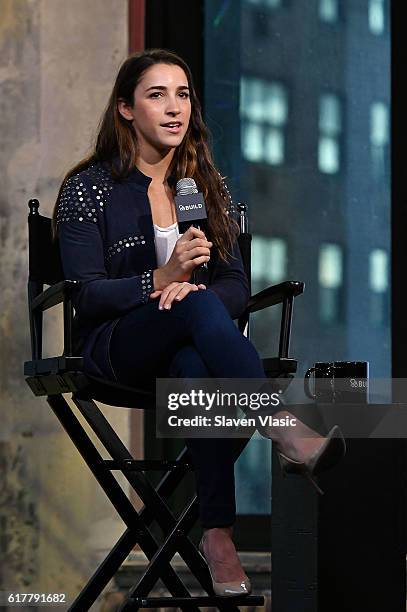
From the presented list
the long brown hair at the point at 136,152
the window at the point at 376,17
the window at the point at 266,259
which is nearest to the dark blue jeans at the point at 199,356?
the long brown hair at the point at 136,152

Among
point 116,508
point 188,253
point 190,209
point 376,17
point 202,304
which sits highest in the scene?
point 376,17

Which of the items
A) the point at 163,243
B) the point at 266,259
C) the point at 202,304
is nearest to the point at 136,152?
the point at 163,243

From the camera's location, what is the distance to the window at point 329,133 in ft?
12.5

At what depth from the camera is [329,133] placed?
3.83 metres

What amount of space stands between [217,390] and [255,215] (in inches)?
57.1

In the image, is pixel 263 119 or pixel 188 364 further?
pixel 263 119

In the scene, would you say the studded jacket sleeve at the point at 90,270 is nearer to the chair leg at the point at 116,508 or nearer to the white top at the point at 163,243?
the white top at the point at 163,243

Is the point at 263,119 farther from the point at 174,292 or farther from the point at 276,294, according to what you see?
the point at 174,292

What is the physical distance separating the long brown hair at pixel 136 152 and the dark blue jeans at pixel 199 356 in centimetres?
41

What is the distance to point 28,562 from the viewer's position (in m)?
3.69

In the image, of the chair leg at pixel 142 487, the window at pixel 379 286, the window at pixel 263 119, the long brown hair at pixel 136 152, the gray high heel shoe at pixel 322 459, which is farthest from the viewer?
the window at pixel 263 119

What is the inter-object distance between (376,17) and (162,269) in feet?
5.35

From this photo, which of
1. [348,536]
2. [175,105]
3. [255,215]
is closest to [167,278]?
[175,105]

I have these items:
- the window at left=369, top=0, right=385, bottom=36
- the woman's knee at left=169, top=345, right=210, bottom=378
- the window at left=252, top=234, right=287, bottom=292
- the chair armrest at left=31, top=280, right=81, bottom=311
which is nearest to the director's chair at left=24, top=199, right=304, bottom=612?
the chair armrest at left=31, top=280, right=81, bottom=311
